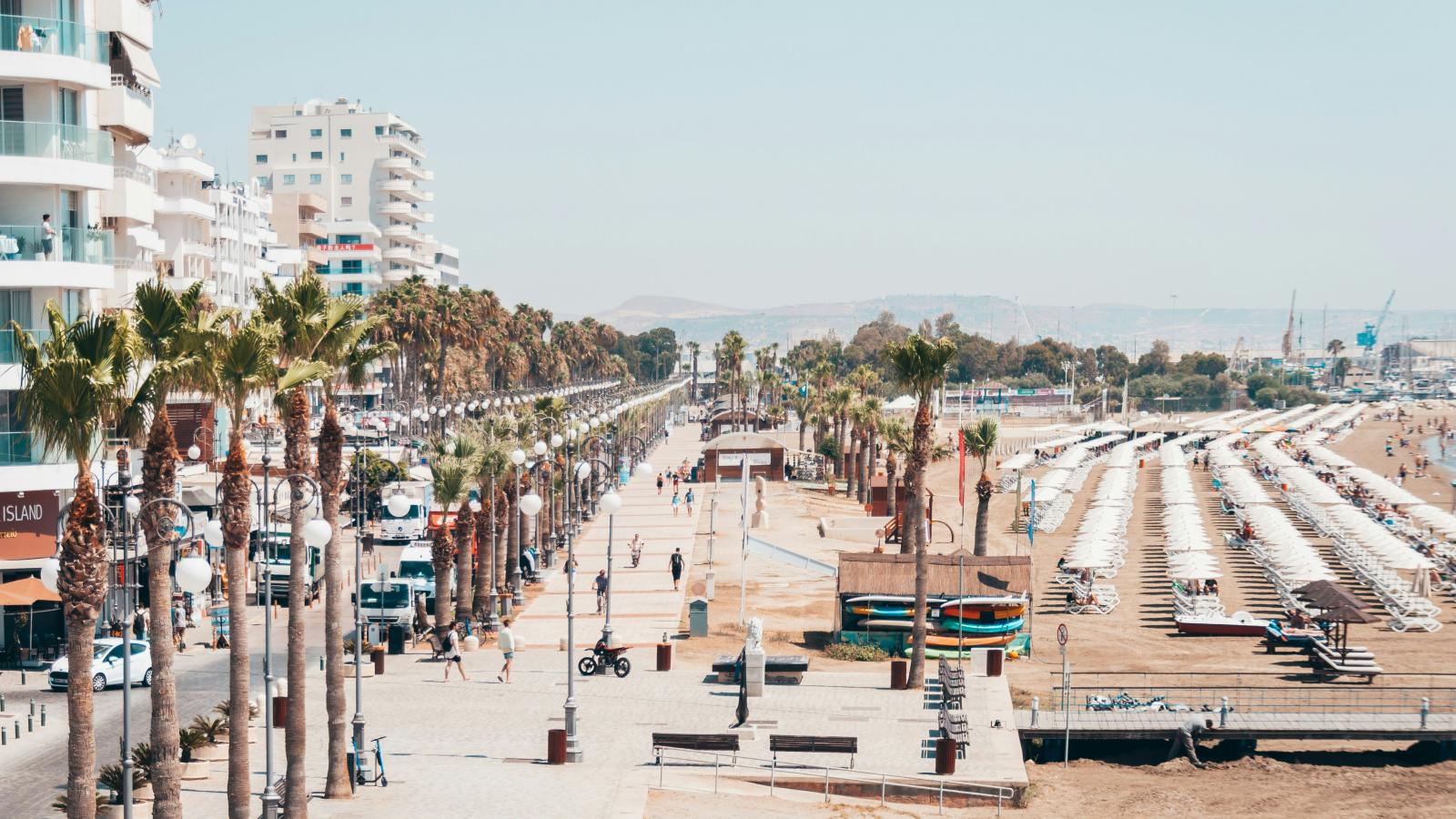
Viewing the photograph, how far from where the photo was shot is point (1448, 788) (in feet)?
95.1

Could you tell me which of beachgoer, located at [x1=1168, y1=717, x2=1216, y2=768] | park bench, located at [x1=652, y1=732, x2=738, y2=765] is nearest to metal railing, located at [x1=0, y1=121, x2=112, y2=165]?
park bench, located at [x1=652, y1=732, x2=738, y2=765]

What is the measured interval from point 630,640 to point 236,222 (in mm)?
60114

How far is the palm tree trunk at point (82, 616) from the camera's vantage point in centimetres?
1781

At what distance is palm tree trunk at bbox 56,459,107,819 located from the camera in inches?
701

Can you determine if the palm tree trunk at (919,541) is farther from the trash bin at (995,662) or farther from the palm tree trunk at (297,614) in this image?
the palm tree trunk at (297,614)

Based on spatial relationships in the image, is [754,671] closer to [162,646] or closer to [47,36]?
[162,646]

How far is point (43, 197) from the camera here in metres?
34.1

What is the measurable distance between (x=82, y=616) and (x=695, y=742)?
1109 centimetres

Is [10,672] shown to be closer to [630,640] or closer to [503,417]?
[630,640]

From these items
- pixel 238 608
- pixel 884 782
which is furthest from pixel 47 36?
pixel 884 782

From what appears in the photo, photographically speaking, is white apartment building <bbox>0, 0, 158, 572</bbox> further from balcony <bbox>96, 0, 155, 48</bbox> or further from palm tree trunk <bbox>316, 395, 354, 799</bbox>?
palm tree trunk <bbox>316, 395, 354, 799</bbox>

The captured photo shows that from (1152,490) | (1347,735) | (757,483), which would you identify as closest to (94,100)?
(1347,735)

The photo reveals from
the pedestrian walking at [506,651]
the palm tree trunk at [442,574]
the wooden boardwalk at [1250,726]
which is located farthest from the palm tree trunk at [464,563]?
the wooden boardwalk at [1250,726]

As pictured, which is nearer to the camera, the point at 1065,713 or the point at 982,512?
the point at 1065,713
